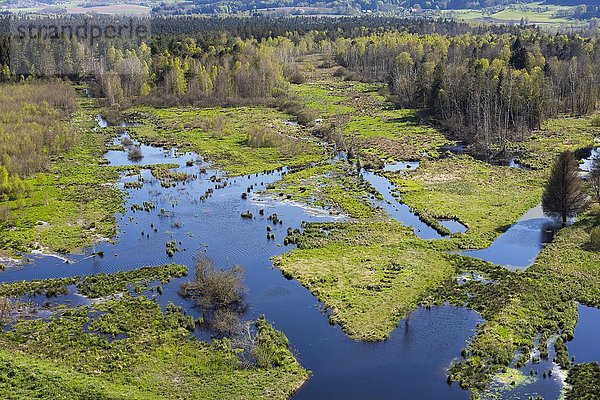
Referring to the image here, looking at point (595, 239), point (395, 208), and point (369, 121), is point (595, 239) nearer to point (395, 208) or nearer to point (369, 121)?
point (395, 208)

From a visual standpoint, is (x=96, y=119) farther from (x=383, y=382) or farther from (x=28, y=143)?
(x=383, y=382)

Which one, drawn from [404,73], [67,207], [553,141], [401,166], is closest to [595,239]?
[401,166]

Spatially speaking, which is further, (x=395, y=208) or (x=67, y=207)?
(x=67, y=207)

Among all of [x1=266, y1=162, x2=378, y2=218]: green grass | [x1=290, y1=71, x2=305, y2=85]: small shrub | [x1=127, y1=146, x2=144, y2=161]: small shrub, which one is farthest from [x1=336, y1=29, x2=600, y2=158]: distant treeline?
[x1=127, y1=146, x2=144, y2=161]: small shrub

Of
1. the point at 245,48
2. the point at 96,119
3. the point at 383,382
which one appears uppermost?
the point at 245,48

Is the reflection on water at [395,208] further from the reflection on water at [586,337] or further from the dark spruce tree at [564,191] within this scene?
the reflection on water at [586,337]

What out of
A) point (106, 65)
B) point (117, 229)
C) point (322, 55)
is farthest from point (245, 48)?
point (117, 229)

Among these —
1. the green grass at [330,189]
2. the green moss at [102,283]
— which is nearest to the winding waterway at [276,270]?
the green moss at [102,283]

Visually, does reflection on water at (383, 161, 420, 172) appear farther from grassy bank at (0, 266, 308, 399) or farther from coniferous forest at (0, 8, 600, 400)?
grassy bank at (0, 266, 308, 399)
